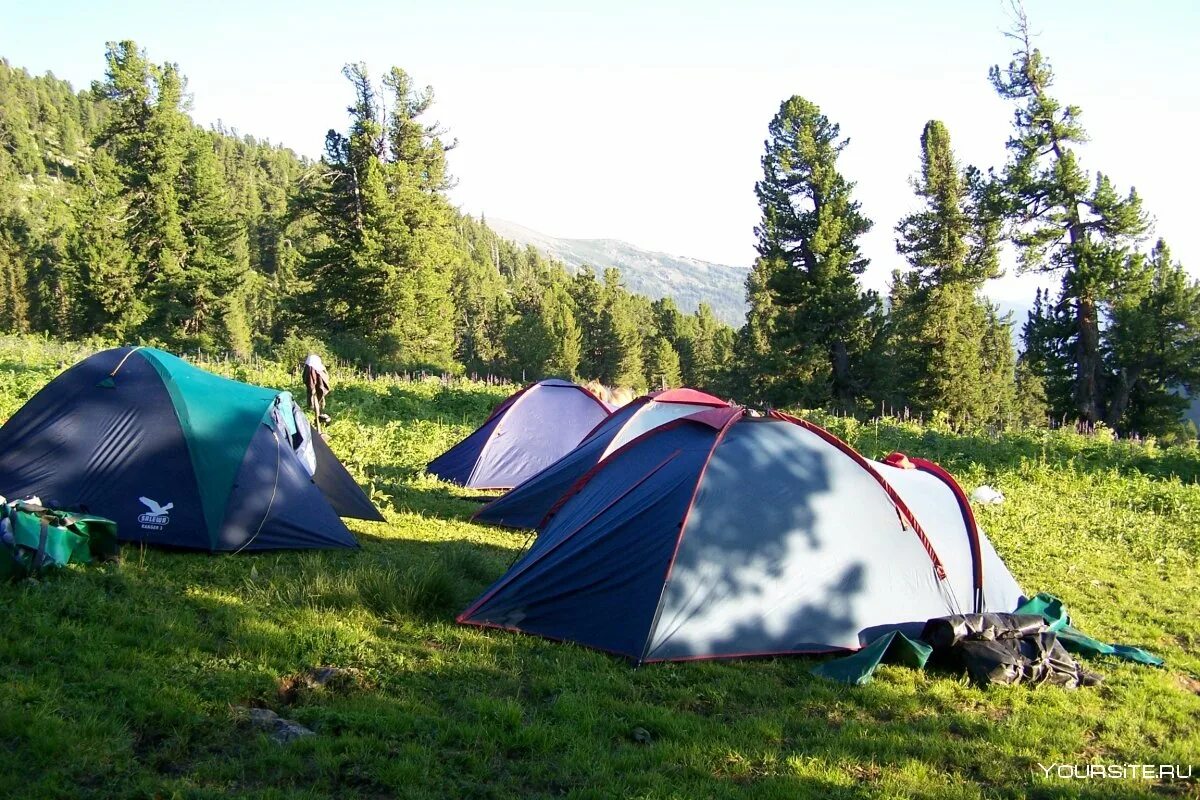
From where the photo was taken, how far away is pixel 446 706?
15.1ft

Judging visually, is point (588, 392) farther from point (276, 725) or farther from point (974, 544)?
point (276, 725)

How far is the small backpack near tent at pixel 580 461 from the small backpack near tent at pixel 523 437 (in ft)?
7.04

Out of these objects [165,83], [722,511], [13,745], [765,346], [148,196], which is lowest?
[13,745]

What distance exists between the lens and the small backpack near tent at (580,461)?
9.30 m

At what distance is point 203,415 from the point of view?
7.30 metres

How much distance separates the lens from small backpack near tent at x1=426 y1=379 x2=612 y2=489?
39.3 feet

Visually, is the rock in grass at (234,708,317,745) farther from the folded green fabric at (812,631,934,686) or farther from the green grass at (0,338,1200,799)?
the folded green fabric at (812,631,934,686)

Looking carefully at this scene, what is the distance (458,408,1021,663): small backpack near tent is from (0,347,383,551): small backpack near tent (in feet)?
8.27

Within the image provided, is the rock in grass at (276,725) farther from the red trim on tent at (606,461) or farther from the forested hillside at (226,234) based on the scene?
the forested hillside at (226,234)

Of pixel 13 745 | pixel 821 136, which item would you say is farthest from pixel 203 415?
pixel 821 136

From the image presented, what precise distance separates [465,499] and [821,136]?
25569 millimetres

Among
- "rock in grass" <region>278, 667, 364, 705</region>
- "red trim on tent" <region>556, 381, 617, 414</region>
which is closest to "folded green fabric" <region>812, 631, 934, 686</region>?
"rock in grass" <region>278, 667, 364, 705</region>

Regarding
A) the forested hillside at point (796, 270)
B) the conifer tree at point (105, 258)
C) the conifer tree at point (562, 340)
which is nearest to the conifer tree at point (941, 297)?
the forested hillside at point (796, 270)

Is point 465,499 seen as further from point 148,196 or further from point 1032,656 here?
point 148,196
